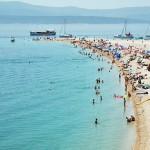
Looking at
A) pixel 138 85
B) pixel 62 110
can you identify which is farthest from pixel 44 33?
pixel 62 110

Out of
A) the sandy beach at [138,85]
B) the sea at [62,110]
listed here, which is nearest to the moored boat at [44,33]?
the sandy beach at [138,85]

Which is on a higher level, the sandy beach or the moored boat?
the sandy beach

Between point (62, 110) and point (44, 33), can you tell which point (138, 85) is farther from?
point (44, 33)

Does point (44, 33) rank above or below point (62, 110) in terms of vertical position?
below

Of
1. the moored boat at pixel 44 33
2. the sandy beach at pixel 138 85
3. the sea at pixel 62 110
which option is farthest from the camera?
the moored boat at pixel 44 33

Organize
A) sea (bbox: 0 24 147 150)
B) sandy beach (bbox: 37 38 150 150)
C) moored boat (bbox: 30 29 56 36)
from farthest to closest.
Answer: moored boat (bbox: 30 29 56 36)
sandy beach (bbox: 37 38 150 150)
sea (bbox: 0 24 147 150)

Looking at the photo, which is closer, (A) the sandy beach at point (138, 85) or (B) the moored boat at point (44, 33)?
(A) the sandy beach at point (138, 85)

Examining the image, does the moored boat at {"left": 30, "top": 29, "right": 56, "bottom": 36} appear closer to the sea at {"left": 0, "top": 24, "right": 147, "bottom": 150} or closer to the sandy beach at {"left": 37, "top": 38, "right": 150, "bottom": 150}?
the sandy beach at {"left": 37, "top": 38, "right": 150, "bottom": 150}

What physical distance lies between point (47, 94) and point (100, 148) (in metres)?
22.0

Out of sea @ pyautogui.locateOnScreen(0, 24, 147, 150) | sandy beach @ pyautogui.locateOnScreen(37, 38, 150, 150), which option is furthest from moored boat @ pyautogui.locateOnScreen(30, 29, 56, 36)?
sea @ pyautogui.locateOnScreen(0, 24, 147, 150)

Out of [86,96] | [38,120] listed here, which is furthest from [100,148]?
[86,96]

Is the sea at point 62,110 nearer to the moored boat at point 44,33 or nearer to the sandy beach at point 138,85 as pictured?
the sandy beach at point 138,85

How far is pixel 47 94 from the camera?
177 feet

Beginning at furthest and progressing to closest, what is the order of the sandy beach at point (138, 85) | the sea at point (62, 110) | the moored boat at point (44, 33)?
the moored boat at point (44, 33) < the sandy beach at point (138, 85) < the sea at point (62, 110)
